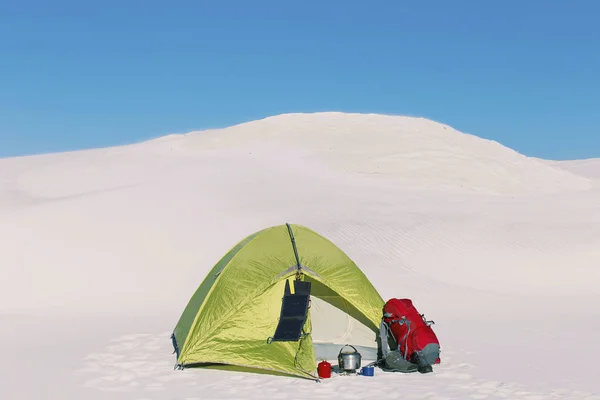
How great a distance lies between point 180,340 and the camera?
1047 cm

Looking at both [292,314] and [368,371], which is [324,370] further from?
[292,314]

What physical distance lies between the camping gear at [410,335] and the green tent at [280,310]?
546 millimetres

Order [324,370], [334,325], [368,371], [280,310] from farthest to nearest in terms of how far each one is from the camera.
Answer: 1. [334,325]
2. [280,310]
3. [368,371]
4. [324,370]

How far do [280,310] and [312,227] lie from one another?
1217cm

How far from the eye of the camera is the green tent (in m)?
9.59

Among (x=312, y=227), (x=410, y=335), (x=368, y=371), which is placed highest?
(x=312, y=227)

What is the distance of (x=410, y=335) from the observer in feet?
32.3

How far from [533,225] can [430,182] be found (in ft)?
35.4

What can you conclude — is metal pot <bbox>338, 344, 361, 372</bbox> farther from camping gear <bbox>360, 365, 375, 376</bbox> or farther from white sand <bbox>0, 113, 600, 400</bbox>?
white sand <bbox>0, 113, 600, 400</bbox>

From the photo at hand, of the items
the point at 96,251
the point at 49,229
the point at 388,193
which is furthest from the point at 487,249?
the point at 49,229

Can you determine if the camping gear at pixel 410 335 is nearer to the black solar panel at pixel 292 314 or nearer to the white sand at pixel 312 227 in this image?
A: the white sand at pixel 312 227

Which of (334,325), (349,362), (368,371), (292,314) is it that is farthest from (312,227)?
(368,371)

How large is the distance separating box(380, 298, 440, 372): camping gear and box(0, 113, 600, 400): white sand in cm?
29

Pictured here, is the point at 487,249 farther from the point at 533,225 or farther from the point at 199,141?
the point at 199,141
